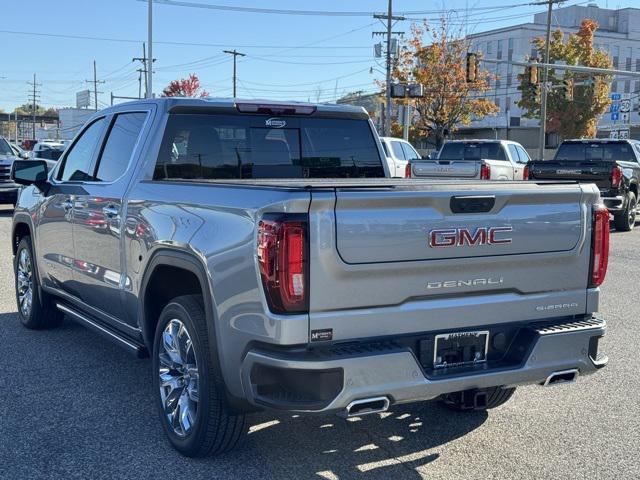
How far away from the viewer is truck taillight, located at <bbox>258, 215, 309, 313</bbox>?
131 inches

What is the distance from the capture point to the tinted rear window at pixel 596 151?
18.2 m

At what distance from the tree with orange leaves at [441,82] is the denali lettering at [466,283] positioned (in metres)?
42.1

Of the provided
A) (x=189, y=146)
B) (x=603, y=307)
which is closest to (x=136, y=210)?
(x=189, y=146)

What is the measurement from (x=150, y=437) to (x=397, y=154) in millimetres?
18574

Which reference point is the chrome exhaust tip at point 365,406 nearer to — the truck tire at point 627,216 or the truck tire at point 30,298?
the truck tire at point 30,298

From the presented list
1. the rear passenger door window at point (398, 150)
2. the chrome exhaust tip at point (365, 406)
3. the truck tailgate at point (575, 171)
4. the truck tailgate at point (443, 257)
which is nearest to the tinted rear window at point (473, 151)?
the rear passenger door window at point (398, 150)

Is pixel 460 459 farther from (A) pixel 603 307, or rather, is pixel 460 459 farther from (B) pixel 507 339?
(A) pixel 603 307

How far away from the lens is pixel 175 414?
4266 mm

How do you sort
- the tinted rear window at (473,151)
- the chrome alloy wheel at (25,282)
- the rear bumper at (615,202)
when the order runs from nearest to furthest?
1. the chrome alloy wheel at (25,282)
2. the rear bumper at (615,202)
3. the tinted rear window at (473,151)

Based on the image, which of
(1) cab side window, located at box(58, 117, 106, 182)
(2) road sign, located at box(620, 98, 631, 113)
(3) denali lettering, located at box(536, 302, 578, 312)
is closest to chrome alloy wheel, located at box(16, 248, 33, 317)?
(1) cab side window, located at box(58, 117, 106, 182)

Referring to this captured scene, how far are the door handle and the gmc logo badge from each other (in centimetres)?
229

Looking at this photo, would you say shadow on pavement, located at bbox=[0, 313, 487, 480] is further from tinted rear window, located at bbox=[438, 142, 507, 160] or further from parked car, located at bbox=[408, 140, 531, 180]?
tinted rear window, located at bbox=[438, 142, 507, 160]

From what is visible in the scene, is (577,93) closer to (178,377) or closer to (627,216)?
(627,216)

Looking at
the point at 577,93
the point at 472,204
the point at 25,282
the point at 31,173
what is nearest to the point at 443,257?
the point at 472,204
